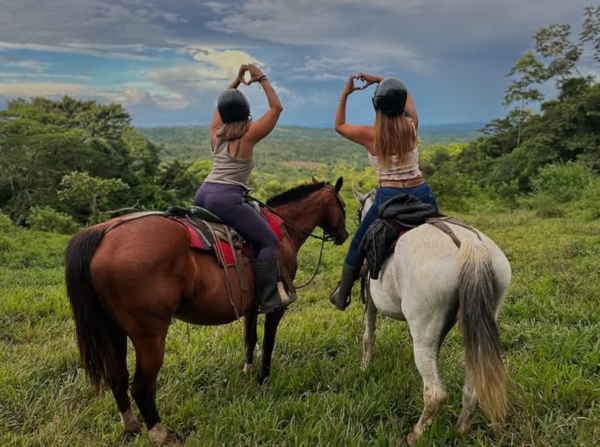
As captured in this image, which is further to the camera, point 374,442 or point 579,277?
point 579,277

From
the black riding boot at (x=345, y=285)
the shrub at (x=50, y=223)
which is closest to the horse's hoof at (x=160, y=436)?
the black riding boot at (x=345, y=285)

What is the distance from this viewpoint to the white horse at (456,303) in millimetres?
2379

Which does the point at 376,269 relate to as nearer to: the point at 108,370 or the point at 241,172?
the point at 241,172

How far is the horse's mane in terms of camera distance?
413 cm

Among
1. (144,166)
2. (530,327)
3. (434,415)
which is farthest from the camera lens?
(144,166)

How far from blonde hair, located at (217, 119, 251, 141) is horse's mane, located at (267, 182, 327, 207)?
105cm

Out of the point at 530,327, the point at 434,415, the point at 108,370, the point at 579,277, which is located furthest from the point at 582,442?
the point at 579,277

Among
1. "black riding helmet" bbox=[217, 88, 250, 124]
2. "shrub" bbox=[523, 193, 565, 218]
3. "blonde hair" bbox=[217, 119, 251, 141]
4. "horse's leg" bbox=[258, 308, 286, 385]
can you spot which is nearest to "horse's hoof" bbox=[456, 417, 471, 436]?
"horse's leg" bbox=[258, 308, 286, 385]

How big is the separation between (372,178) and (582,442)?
2588 cm

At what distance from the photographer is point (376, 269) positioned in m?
3.06

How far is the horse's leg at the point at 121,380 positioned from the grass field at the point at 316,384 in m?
0.09

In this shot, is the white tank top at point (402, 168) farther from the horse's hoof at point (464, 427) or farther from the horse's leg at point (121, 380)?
the horse's leg at point (121, 380)

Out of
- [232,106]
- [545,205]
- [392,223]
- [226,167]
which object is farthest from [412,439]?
[545,205]

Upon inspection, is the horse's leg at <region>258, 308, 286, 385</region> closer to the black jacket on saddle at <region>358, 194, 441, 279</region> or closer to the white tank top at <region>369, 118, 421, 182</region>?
the black jacket on saddle at <region>358, 194, 441, 279</region>
